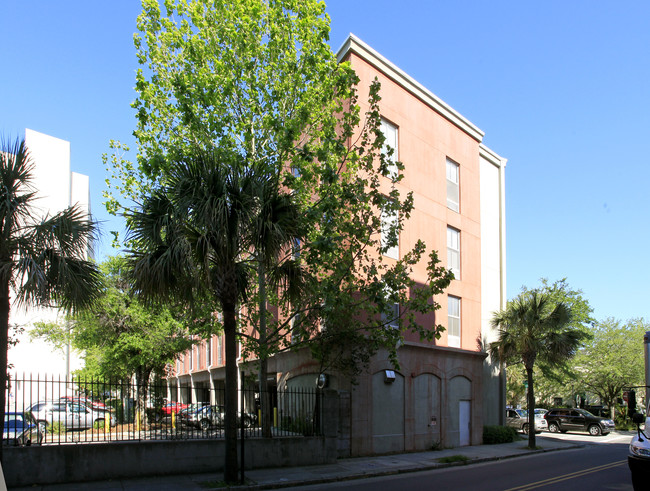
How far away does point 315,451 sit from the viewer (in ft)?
57.2

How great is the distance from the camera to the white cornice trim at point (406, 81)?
2267cm

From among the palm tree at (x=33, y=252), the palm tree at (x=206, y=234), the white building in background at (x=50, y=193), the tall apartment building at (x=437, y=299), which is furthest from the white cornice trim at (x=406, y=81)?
the white building in background at (x=50, y=193)

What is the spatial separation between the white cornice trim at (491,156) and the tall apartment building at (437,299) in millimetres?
100

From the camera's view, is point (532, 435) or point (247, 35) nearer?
point (247, 35)

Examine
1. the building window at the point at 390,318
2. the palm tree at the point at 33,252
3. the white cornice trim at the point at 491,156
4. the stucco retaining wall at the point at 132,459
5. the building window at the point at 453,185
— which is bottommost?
the stucco retaining wall at the point at 132,459

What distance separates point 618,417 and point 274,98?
135 ft

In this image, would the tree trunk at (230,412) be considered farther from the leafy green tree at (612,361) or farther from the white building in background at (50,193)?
the white building in background at (50,193)

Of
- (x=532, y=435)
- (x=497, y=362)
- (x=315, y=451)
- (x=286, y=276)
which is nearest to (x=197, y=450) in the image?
(x=315, y=451)

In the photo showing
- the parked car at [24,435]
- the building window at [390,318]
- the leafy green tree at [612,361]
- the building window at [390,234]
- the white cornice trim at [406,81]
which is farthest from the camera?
the leafy green tree at [612,361]

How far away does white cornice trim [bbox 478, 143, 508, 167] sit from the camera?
108ft

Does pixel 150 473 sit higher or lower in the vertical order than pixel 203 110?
lower

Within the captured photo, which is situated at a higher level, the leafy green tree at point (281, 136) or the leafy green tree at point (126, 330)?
the leafy green tree at point (281, 136)

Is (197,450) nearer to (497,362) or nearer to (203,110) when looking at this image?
(203,110)

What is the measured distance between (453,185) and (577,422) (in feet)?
64.1
